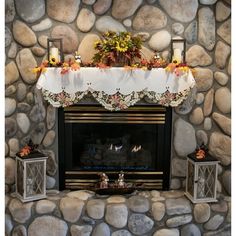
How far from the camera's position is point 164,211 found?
307cm

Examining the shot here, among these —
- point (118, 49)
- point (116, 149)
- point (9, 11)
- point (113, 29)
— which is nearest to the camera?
point (118, 49)

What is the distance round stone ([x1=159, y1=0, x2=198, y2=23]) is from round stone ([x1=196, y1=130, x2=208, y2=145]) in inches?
40.2

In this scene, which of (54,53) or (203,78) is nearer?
(54,53)

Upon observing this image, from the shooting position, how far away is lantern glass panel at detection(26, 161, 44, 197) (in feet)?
10.1

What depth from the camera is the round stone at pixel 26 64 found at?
317 centimetres

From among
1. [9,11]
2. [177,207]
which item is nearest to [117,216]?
[177,207]

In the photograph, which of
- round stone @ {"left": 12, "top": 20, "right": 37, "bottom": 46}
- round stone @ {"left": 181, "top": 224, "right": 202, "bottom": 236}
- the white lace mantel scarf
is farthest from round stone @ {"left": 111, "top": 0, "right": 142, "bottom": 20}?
round stone @ {"left": 181, "top": 224, "right": 202, "bottom": 236}

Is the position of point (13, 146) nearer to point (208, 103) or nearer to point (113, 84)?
point (113, 84)

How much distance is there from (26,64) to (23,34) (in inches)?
10.2

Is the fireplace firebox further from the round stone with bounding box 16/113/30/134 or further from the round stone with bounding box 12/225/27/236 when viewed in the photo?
the round stone with bounding box 12/225/27/236

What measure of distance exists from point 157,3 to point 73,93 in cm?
108

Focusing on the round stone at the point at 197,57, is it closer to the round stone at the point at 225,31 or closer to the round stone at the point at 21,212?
the round stone at the point at 225,31

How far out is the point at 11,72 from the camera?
10.4 ft

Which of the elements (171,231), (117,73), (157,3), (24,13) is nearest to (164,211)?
(171,231)
